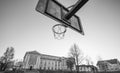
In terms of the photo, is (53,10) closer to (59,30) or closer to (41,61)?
(59,30)

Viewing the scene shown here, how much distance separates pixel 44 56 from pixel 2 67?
22.4 meters

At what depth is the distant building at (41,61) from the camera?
127ft

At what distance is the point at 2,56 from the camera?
1190 inches

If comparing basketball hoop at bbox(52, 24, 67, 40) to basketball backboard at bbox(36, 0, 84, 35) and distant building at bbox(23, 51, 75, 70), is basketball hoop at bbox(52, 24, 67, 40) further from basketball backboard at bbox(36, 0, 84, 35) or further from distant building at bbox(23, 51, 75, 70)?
distant building at bbox(23, 51, 75, 70)

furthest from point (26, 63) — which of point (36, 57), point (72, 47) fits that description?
point (72, 47)

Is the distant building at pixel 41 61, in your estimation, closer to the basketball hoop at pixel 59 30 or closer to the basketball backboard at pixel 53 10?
the basketball hoop at pixel 59 30

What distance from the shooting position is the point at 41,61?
43281 mm

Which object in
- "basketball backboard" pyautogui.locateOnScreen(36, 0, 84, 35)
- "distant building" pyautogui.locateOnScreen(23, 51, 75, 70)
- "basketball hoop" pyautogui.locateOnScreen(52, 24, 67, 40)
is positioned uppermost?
"basketball backboard" pyautogui.locateOnScreen(36, 0, 84, 35)

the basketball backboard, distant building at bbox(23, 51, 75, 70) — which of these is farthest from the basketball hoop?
distant building at bbox(23, 51, 75, 70)

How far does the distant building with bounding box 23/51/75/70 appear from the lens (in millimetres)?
38750

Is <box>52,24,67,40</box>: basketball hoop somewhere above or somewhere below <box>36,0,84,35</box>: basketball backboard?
below

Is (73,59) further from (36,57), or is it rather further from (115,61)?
(115,61)

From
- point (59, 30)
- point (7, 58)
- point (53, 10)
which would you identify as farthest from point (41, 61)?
point (53, 10)

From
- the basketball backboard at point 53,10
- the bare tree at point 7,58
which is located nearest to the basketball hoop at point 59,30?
the basketball backboard at point 53,10
